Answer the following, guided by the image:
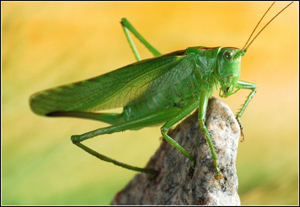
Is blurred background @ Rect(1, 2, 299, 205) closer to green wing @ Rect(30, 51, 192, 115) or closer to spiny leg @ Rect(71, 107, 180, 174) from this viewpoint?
green wing @ Rect(30, 51, 192, 115)

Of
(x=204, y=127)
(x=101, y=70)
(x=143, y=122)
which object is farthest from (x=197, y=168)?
(x=101, y=70)

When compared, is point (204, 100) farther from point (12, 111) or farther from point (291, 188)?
point (12, 111)

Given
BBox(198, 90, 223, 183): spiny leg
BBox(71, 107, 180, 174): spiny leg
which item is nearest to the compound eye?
BBox(198, 90, 223, 183): spiny leg

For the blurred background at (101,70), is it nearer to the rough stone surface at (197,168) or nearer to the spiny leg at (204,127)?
the rough stone surface at (197,168)

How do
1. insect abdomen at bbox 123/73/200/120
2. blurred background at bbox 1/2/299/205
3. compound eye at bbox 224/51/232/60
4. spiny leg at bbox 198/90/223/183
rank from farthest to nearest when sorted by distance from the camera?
blurred background at bbox 1/2/299/205
insect abdomen at bbox 123/73/200/120
compound eye at bbox 224/51/232/60
spiny leg at bbox 198/90/223/183

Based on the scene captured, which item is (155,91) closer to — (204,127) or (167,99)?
(167,99)

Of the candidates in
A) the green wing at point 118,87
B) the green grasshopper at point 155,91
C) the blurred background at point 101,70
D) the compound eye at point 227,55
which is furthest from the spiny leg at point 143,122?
the blurred background at point 101,70

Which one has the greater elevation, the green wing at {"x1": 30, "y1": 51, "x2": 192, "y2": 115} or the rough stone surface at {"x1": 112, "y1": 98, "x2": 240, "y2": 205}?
the green wing at {"x1": 30, "y1": 51, "x2": 192, "y2": 115}
